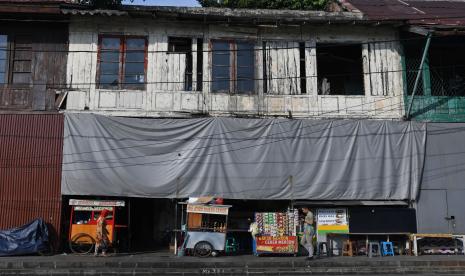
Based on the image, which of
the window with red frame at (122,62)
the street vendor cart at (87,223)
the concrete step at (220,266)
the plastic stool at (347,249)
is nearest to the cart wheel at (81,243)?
the street vendor cart at (87,223)

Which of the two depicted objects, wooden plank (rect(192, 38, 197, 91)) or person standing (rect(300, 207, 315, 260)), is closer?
person standing (rect(300, 207, 315, 260))

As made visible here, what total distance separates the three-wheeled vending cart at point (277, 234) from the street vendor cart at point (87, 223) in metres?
4.54

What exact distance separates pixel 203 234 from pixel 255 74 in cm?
618

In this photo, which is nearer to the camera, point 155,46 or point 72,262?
point 72,262

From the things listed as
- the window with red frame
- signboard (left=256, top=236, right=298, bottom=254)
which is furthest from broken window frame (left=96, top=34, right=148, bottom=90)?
signboard (left=256, top=236, right=298, bottom=254)

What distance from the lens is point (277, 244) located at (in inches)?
602

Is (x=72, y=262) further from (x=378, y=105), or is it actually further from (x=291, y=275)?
(x=378, y=105)

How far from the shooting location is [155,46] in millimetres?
17297

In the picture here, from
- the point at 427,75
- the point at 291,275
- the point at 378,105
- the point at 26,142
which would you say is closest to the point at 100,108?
the point at 26,142

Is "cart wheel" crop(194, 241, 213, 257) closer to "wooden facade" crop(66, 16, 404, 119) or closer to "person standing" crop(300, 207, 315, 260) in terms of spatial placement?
"person standing" crop(300, 207, 315, 260)

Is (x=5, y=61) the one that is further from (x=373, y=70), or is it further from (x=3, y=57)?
(x=373, y=70)

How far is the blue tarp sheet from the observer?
586 inches

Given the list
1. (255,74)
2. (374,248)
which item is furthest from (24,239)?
(374,248)

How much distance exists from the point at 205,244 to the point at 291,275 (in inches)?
125
